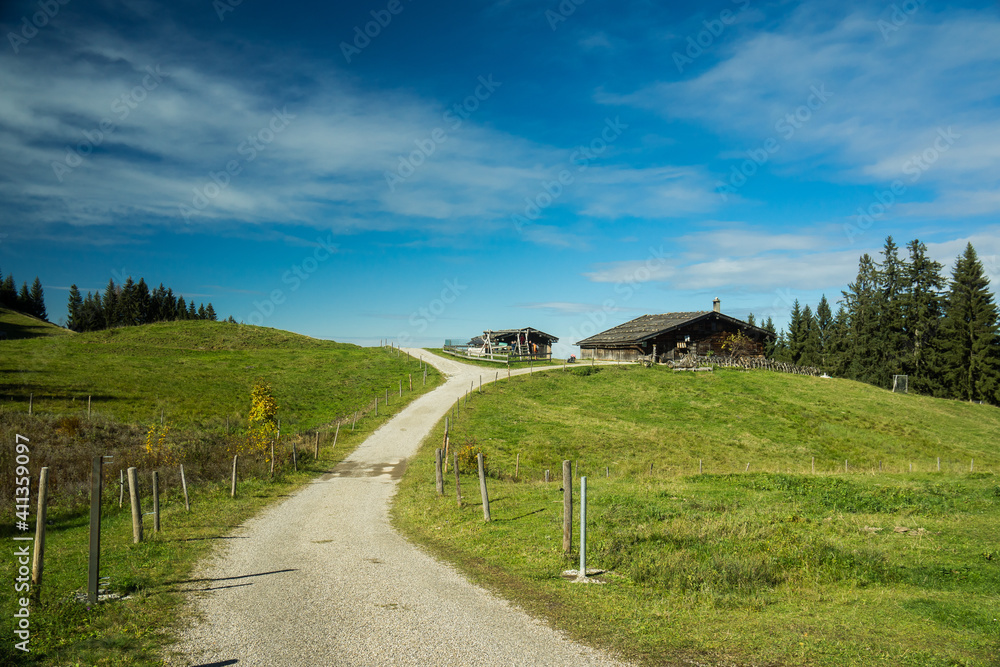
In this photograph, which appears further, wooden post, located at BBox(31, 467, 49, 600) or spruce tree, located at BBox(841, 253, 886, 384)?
spruce tree, located at BBox(841, 253, 886, 384)

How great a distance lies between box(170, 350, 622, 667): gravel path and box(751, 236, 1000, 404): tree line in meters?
81.3

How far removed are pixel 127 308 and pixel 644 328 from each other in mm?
111298

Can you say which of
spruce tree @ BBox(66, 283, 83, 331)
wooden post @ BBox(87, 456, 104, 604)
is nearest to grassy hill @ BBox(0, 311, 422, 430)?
wooden post @ BBox(87, 456, 104, 604)

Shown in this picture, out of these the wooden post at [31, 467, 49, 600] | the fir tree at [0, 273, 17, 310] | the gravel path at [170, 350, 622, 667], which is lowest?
the gravel path at [170, 350, 622, 667]

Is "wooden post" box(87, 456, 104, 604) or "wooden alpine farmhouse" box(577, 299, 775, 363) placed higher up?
"wooden alpine farmhouse" box(577, 299, 775, 363)

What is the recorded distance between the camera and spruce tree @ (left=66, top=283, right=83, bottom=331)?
125 metres

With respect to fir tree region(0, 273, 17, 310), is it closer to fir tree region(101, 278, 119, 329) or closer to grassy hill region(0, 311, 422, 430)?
fir tree region(101, 278, 119, 329)

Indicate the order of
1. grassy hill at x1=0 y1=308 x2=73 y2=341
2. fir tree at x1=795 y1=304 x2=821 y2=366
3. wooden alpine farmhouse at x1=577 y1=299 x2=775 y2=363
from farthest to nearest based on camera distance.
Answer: fir tree at x1=795 y1=304 x2=821 y2=366, grassy hill at x1=0 y1=308 x2=73 y2=341, wooden alpine farmhouse at x1=577 y1=299 x2=775 y2=363

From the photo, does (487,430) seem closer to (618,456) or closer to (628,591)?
(618,456)

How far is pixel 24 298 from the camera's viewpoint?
123 meters

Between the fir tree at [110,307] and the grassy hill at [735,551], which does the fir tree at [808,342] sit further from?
the fir tree at [110,307]

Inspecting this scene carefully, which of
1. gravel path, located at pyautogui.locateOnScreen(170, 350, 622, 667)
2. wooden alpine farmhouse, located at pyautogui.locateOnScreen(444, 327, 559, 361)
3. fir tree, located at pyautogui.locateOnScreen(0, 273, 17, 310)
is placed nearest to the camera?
gravel path, located at pyautogui.locateOnScreen(170, 350, 622, 667)

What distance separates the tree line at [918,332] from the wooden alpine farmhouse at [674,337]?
20734 millimetres

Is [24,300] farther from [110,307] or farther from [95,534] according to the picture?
[95,534]
